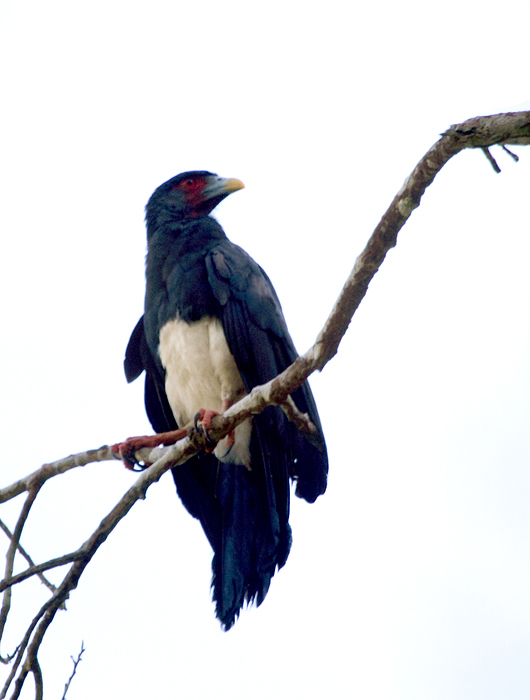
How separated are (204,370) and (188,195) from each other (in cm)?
169

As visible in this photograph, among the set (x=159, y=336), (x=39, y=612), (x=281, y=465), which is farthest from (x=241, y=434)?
(x=39, y=612)

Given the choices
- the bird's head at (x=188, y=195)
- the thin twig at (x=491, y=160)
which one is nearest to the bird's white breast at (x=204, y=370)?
the bird's head at (x=188, y=195)

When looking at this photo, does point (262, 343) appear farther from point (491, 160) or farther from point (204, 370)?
point (491, 160)

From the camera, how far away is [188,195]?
573cm

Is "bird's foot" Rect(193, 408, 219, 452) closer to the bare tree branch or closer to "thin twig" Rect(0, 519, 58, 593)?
the bare tree branch

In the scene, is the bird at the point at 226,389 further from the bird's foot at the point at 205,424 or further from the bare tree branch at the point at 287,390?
the bare tree branch at the point at 287,390

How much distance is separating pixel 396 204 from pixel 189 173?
357 cm

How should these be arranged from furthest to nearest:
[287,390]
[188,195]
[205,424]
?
[188,195]
[205,424]
[287,390]

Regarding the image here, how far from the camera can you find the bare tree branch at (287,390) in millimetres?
2320

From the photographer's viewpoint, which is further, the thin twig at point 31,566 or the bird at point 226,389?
the bird at point 226,389

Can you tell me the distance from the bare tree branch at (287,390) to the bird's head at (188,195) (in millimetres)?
2162

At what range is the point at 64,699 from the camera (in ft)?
11.3

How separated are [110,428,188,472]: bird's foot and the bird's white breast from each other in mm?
374

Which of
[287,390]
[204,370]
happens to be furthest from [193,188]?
[287,390]
